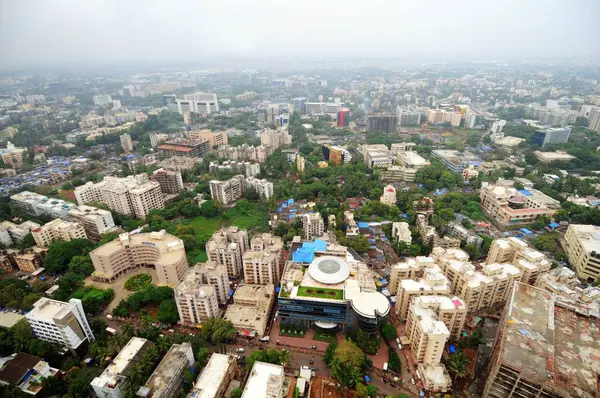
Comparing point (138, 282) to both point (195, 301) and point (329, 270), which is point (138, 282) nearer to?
point (195, 301)

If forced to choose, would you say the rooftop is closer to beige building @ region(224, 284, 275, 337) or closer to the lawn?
the lawn

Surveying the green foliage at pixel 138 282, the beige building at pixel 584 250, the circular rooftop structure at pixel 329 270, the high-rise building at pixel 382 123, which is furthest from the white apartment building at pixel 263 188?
the high-rise building at pixel 382 123

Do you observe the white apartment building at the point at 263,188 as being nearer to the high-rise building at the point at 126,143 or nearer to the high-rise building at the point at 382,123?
the high-rise building at the point at 126,143

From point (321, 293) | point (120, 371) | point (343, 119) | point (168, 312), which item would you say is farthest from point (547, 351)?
point (343, 119)

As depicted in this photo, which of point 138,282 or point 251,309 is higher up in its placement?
point 251,309

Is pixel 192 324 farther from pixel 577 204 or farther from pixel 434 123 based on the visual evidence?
pixel 434 123

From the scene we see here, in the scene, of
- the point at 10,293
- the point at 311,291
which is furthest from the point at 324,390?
the point at 10,293
